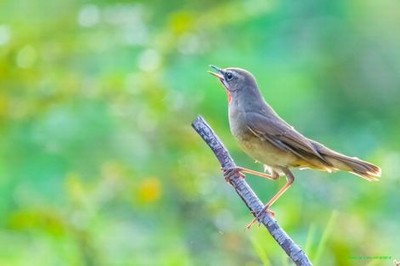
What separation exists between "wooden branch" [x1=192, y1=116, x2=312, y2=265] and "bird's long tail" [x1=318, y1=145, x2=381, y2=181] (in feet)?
0.86

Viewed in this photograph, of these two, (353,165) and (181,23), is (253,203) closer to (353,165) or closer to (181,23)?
(353,165)

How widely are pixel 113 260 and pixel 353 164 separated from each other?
2.14 meters

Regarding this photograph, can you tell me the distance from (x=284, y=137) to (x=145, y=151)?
2561 millimetres

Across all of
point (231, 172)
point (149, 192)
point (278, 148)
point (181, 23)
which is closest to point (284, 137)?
point (278, 148)

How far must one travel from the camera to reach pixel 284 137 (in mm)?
2145

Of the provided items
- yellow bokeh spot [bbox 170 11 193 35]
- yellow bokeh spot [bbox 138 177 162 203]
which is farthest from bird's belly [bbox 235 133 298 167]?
yellow bokeh spot [bbox 170 11 193 35]

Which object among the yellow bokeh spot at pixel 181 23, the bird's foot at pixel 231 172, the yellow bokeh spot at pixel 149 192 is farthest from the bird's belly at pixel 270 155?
the yellow bokeh spot at pixel 181 23

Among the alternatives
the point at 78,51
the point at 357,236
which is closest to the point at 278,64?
the point at 78,51

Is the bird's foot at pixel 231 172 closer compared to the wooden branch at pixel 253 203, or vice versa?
the wooden branch at pixel 253 203

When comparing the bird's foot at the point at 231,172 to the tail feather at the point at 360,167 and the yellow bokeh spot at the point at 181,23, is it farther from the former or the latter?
the yellow bokeh spot at the point at 181,23

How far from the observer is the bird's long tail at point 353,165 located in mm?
2035

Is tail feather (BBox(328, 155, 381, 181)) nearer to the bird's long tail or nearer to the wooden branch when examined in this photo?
the bird's long tail

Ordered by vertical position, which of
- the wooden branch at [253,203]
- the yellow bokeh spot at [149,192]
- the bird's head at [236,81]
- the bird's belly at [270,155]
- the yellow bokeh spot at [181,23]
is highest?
the yellow bokeh spot at [181,23]

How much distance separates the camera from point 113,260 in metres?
4.11
